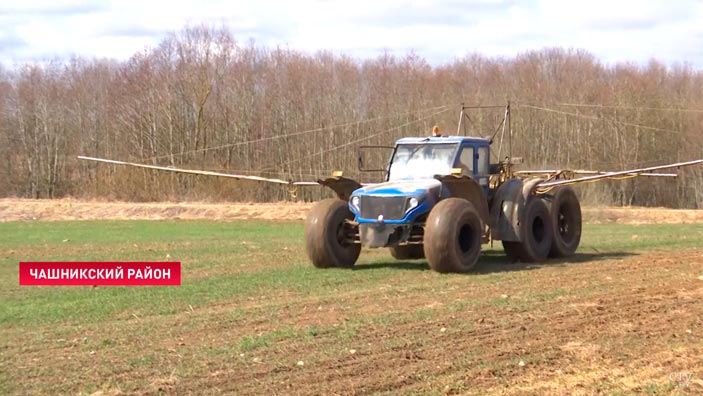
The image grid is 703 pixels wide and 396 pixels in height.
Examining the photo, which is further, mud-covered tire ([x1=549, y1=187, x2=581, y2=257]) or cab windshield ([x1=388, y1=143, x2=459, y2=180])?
mud-covered tire ([x1=549, y1=187, x2=581, y2=257])

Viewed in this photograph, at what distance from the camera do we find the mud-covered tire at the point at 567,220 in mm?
17281

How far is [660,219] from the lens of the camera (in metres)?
35.9

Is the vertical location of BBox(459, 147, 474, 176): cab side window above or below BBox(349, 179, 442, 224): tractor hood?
above

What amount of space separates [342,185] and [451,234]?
2.95m

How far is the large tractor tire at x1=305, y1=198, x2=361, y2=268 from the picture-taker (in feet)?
50.0

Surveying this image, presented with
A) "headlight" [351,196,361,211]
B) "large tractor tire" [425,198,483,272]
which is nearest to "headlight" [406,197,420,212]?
"large tractor tire" [425,198,483,272]

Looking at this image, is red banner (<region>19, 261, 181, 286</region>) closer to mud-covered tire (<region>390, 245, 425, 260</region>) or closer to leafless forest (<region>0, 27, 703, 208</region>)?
mud-covered tire (<region>390, 245, 425, 260</region>)

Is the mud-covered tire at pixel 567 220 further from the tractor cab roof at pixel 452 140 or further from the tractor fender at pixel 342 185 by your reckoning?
the tractor fender at pixel 342 185

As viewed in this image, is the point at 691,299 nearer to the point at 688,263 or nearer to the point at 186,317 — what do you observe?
the point at 688,263

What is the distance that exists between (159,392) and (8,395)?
1.19 meters

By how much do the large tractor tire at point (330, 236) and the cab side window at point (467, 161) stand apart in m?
2.11

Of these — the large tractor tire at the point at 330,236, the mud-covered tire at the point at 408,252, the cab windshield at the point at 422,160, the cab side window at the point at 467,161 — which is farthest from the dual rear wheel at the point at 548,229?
the large tractor tire at the point at 330,236

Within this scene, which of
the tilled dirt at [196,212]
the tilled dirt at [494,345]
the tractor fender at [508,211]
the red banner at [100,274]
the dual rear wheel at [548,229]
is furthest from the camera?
the tilled dirt at [196,212]

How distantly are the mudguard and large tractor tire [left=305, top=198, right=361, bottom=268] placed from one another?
8.12 feet
